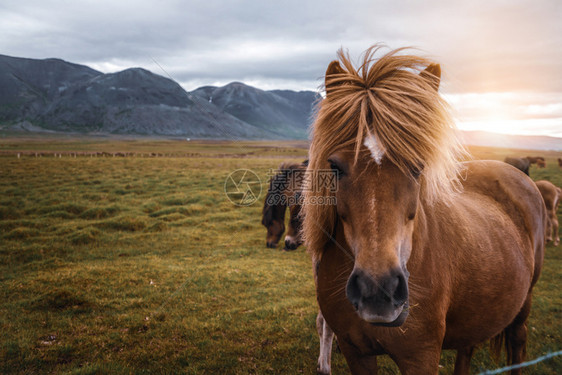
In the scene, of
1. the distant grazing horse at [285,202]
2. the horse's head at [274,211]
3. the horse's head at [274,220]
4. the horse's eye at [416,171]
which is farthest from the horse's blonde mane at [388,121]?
the horse's head at [274,220]

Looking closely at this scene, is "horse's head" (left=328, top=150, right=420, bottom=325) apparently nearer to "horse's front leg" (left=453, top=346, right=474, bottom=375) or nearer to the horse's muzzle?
the horse's muzzle

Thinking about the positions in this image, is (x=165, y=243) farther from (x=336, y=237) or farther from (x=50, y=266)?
(x=336, y=237)

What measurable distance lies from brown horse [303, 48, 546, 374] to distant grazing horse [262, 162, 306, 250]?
7.37 feet

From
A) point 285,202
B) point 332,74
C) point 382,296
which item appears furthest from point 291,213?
point 382,296

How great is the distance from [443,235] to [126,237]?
11.4 meters

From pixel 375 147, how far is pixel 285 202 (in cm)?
527

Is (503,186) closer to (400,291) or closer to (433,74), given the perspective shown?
(433,74)

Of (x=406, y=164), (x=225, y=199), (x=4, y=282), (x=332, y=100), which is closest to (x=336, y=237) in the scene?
(x=406, y=164)

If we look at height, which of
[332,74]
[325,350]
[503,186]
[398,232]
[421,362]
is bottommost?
[325,350]

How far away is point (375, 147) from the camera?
1792 millimetres

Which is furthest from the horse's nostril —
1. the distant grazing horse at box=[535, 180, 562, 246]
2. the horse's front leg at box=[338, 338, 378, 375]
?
the distant grazing horse at box=[535, 180, 562, 246]

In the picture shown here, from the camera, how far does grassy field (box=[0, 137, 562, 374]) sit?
452cm

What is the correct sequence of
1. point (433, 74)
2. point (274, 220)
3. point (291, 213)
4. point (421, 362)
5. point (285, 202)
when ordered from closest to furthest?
point (421, 362) → point (433, 74) → point (291, 213) → point (285, 202) → point (274, 220)

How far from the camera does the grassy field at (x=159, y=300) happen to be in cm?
452
